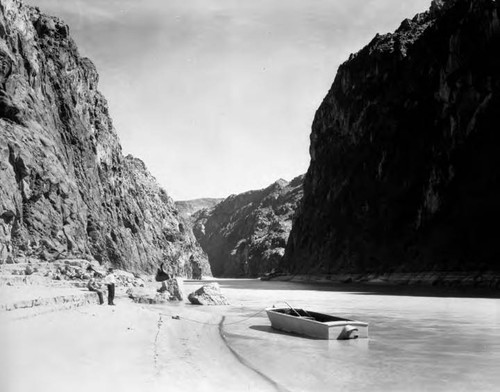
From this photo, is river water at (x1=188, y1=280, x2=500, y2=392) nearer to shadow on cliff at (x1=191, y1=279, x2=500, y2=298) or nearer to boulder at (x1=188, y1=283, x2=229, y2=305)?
boulder at (x1=188, y1=283, x2=229, y2=305)

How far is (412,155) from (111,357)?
98805 mm

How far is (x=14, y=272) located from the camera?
1502 inches

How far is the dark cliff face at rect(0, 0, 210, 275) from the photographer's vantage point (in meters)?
56.6

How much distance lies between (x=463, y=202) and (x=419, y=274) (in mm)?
14907

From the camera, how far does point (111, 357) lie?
564 inches

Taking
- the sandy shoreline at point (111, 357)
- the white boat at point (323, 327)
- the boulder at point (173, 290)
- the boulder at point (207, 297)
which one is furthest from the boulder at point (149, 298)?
the white boat at point (323, 327)

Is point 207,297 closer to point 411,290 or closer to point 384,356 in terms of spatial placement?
point 384,356

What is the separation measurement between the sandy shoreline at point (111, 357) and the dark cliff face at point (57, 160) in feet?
103

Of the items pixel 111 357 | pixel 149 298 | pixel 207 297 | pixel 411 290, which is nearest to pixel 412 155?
pixel 411 290

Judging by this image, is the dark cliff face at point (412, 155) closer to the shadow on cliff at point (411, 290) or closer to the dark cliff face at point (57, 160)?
the shadow on cliff at point (411, 290)

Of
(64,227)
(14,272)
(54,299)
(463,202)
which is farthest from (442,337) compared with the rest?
(463,202)

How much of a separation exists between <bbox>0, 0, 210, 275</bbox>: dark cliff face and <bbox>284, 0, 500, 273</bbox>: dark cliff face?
5057cm

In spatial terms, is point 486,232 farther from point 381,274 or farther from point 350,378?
point 350,378

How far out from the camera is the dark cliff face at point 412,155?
266 ft
